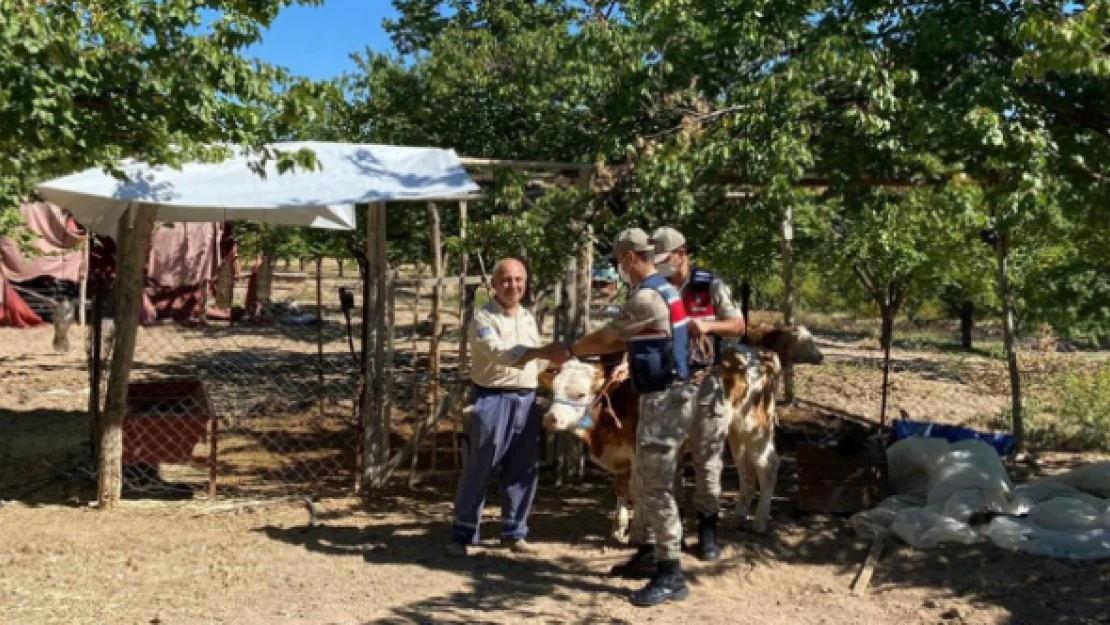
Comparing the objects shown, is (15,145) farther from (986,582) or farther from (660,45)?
(986,582)

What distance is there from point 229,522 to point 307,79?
10.4ft

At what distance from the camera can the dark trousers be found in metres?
5.85

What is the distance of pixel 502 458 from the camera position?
5.97 metres

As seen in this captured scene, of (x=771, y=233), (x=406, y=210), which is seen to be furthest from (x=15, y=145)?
(x=406, y=210)

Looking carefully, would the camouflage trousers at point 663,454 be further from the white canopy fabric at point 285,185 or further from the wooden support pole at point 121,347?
the wooden support pole at point 121,347

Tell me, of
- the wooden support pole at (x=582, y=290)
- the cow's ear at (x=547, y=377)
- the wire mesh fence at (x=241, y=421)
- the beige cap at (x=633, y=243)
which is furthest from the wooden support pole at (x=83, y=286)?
the beige cap at (x=633, y=243)

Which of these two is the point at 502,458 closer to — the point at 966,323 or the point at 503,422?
the point at 503,422

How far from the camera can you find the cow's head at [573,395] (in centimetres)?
530

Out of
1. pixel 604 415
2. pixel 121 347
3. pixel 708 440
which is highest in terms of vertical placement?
pixel 121 347

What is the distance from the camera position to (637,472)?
5.20 meters

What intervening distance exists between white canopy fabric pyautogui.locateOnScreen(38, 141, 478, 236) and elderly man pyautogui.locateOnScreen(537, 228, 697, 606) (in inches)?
82.2

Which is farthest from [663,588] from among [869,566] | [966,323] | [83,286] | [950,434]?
[966,323]

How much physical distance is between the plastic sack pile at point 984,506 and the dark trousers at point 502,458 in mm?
2088

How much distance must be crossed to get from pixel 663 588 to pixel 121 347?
4.07m
